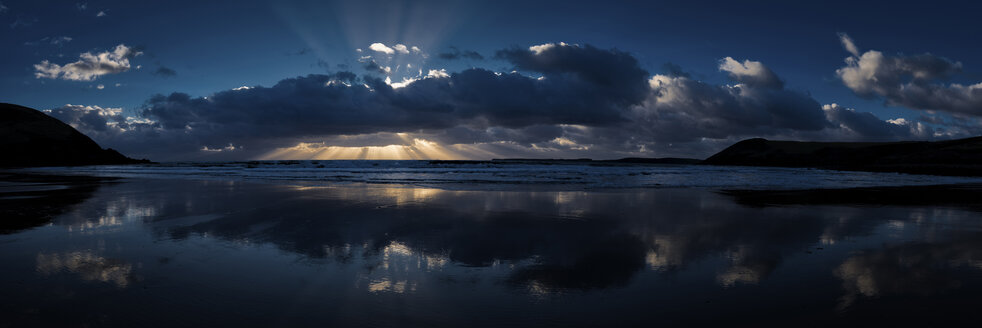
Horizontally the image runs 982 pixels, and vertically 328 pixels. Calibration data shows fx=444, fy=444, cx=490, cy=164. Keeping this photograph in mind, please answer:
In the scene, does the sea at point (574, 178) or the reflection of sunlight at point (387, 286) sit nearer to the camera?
the reflection of sunlight at point (387, 286)

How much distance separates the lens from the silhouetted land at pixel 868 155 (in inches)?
2365

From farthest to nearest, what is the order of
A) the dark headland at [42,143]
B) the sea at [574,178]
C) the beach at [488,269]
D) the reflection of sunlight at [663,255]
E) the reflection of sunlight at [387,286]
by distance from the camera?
the dark headland at [42,143] < the sea at [574,178] < the reflection of sunlight at [663,255] < the reflection of sunlight at [387,286] < the beach at [488,269]

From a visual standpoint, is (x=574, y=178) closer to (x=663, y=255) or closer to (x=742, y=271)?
(x=663, y=255)

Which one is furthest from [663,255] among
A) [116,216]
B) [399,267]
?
[116,216]

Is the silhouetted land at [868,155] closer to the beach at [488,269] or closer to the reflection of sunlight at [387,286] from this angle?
the beach at [488,269]

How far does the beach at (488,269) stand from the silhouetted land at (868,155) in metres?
58.5

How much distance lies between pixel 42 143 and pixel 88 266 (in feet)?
482

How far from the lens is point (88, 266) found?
25.1ft

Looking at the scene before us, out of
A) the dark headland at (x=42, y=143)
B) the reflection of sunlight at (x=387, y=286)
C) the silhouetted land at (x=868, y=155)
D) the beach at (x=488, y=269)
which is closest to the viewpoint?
the beach at (x=488, y=269)

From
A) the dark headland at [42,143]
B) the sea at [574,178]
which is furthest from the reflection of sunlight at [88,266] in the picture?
the dark headland at [42,143]

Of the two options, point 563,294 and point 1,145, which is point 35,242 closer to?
point 563,294

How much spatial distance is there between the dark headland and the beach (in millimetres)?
127887

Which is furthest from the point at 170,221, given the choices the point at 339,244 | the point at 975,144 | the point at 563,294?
the point at 975,144

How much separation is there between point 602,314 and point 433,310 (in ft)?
6.81
